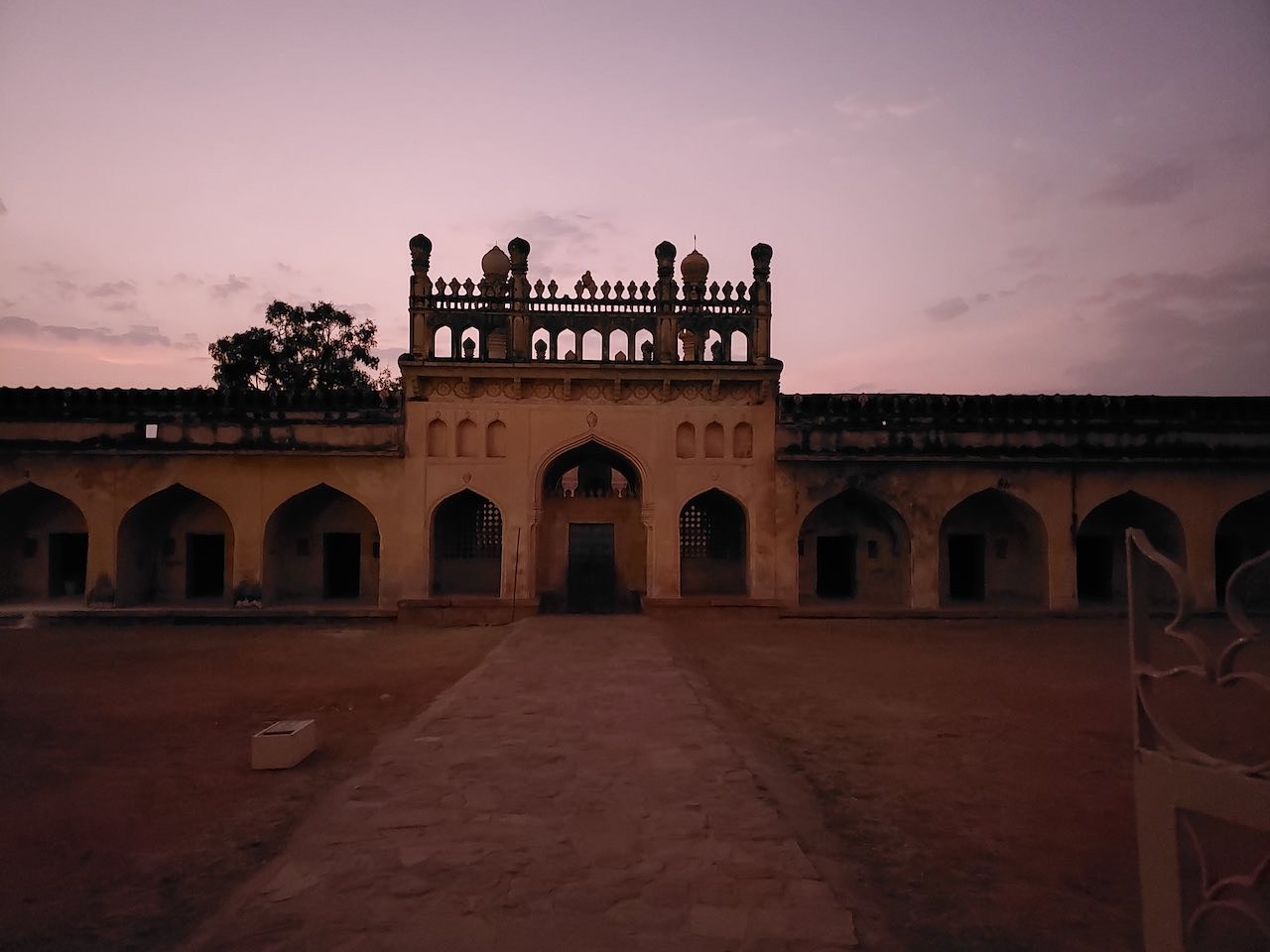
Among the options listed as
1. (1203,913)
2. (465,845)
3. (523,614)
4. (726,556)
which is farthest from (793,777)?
(726,556)

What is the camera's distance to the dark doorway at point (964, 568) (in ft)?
55.4

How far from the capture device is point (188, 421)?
14836mm

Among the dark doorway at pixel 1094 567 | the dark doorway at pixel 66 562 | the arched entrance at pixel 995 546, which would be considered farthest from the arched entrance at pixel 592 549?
the dark doorway at pixel 66 562

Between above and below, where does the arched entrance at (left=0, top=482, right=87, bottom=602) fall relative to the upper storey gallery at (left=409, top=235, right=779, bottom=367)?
below

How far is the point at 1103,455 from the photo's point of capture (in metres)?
15.1

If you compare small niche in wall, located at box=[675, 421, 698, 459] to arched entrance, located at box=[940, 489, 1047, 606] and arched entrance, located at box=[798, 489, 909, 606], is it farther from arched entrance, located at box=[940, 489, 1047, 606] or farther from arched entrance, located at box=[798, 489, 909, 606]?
arched entrance, located at box=[940, 489, 1047, 606]

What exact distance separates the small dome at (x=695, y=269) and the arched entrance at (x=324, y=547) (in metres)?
8.78

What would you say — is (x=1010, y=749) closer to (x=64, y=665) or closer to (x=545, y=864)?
(x=545, y=864)

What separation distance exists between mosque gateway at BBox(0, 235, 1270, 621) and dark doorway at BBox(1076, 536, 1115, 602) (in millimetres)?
1206

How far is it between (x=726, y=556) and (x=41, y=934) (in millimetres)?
14726

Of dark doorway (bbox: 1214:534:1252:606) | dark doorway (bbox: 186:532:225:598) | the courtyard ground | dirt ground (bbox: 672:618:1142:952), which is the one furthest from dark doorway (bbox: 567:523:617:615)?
dark doorway (bbox: 1214:534:1252:606)

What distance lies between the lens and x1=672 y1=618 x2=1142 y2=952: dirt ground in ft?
12.2

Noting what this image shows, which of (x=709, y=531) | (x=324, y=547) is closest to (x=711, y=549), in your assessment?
(x=709, y=531)

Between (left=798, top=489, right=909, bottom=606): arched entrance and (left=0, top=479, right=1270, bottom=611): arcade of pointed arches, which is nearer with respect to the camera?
(left=0, top=479, right=1270, bottom=611): arcade of pointed arches
